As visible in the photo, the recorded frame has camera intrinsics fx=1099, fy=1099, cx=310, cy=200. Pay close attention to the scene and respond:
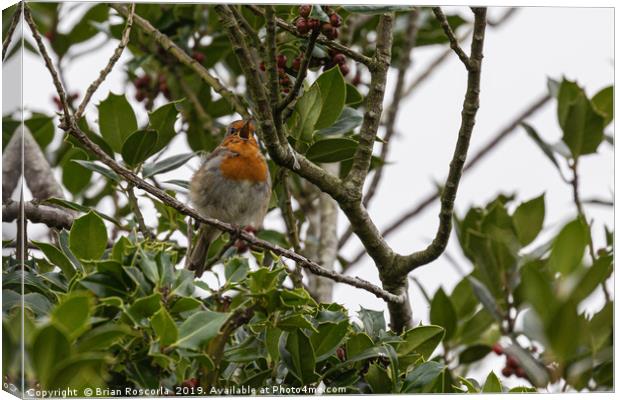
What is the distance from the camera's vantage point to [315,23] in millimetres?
2809

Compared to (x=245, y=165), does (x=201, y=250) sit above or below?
below

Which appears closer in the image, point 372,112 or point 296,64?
point 372,112

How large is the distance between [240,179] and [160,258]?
74.6 inches

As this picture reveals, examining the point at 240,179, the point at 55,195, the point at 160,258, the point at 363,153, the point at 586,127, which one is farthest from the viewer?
the point at 240,179

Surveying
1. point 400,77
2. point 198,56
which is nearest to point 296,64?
point 198,56

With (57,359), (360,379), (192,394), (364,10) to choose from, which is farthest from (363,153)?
(57,359)

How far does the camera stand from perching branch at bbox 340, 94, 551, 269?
4.16m

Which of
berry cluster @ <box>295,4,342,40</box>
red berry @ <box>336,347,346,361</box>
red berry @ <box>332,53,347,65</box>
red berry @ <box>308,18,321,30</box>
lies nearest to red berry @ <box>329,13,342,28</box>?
berry cluster @ <box>295,4,342,40</box>

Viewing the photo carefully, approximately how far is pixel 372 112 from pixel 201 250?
2.64ft

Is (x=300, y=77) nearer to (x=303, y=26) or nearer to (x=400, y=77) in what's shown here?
(x=303, y=26)

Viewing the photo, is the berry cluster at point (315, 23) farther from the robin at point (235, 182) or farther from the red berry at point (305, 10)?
the robin at point (235, 182)

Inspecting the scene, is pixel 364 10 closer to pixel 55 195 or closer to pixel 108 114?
pixel 108 114

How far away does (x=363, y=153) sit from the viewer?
3.04 meters

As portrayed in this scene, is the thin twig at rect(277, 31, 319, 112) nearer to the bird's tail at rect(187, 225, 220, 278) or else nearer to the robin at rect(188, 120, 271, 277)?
the bird's tail at rect(187, 225, 220, 278)
